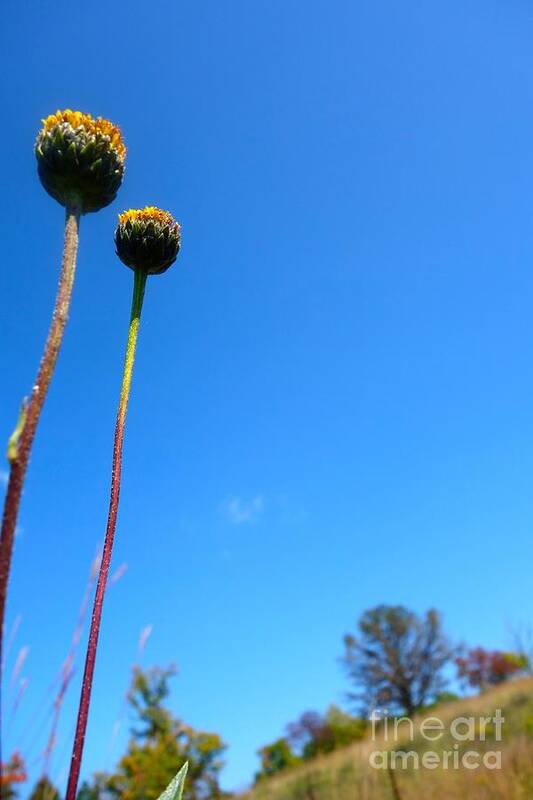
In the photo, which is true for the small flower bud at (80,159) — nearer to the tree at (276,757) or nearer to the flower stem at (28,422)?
the flower stem at (28,422)

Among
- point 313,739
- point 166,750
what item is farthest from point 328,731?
point 166,750

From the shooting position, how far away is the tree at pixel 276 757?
32.6 m

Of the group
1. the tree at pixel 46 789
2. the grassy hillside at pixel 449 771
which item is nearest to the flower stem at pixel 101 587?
the tree at pixel 46 789

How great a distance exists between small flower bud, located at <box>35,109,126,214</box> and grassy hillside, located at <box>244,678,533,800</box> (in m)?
8.39

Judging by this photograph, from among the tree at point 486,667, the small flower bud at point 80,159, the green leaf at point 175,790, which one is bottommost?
the green leaf at point 175,790

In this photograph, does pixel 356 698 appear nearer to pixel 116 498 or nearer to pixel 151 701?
pixel 151 701

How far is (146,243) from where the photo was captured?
121 cm

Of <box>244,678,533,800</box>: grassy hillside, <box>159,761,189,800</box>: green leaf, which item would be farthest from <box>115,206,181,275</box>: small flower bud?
<box>244,678,533,800</box>: grassy hillside

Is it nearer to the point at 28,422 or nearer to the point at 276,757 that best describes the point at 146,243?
the point at 28,422

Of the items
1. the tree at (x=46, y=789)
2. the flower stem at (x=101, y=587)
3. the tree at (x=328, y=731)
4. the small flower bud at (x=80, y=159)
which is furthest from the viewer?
the tree at (x=328, y=731)

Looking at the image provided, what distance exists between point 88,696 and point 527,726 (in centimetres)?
1608

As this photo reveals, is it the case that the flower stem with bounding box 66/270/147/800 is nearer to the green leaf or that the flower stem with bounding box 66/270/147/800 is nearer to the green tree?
the green leaf

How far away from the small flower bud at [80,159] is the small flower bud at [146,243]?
0.21m

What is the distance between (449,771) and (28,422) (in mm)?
13984
